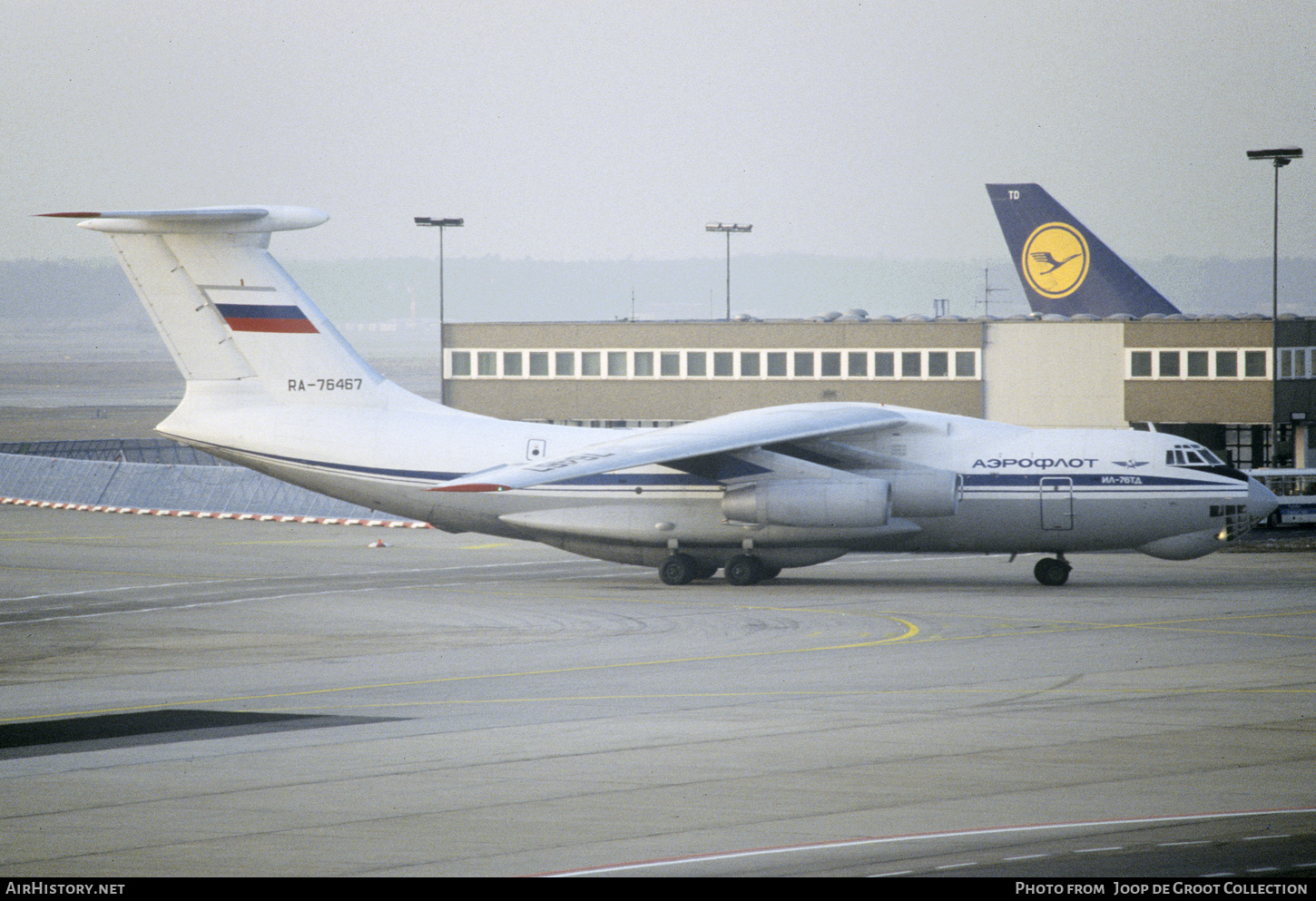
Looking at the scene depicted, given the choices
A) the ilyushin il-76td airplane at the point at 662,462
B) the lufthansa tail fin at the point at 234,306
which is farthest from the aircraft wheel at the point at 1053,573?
the lufthansa tail fin at the point at 234,306

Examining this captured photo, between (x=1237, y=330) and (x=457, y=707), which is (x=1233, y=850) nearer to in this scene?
(x=457, y=707)

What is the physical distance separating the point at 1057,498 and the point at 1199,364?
Answer: 2222cm

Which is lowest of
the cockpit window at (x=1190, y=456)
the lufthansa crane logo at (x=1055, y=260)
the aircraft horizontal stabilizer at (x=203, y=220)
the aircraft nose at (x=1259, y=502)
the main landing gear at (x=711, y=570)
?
the main landing gear at (x=711, y=570)

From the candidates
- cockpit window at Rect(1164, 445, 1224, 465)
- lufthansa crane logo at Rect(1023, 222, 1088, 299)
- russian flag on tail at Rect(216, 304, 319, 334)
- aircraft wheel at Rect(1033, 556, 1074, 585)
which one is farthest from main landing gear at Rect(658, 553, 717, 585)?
lufthansa crane logo at Rect(1023, 222, 1088, 299)

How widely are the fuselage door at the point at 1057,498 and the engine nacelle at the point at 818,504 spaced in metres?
2.97

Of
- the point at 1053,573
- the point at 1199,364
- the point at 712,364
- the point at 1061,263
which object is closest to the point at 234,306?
the point at 1053,573

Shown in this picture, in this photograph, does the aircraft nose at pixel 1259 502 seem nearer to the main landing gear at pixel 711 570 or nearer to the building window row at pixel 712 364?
the main landing gear at pixel 711 570

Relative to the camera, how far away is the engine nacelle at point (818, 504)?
3034 centimetres

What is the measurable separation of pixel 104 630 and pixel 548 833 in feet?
51.3

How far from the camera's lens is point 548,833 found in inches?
464

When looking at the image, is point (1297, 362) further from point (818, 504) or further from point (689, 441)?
point (689, 441)

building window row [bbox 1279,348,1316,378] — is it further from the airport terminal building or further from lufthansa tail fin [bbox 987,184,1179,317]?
lufthansa tail fin [bbox 987,184,1179,317]

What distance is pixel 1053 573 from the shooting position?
104 ft

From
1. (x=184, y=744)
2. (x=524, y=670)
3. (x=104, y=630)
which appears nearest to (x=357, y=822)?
(x=184, y=744)
